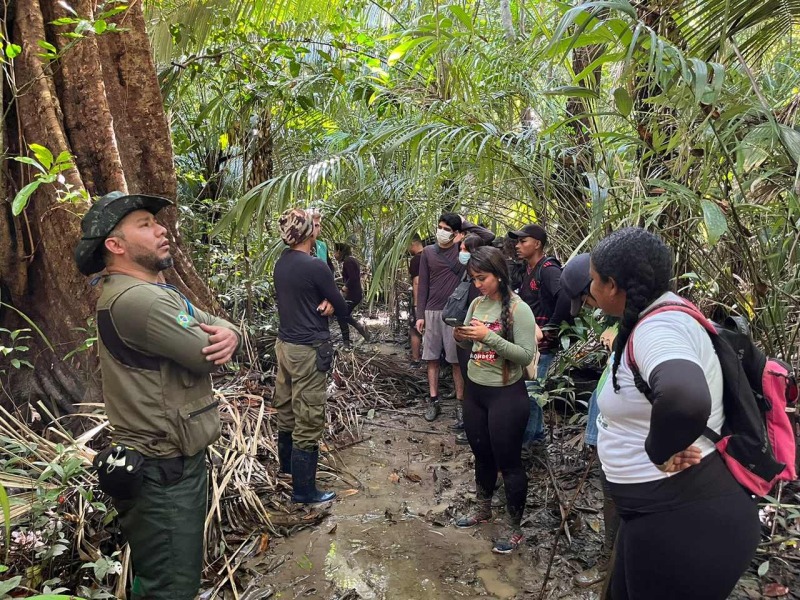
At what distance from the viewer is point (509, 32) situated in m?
4.95

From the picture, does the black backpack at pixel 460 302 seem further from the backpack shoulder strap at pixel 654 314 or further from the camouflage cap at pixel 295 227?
the backpack shoulder strap at pixel 654 314

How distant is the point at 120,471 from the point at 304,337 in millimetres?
1641

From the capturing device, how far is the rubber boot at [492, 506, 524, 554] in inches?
114

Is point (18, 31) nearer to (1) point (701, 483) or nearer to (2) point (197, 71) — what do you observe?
(2) point (197, 71)

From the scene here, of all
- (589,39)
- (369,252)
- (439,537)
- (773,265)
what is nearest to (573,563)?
(439,537)

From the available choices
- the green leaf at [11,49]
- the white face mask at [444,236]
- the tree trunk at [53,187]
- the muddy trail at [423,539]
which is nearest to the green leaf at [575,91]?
the muddy trail at [423,539]

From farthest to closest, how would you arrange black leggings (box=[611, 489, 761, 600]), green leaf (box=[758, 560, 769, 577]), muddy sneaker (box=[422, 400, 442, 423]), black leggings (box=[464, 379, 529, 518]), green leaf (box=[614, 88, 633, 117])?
muddy sneaker (box=[422, 400, 442, 423]) < black leggings (box=[464, 379, 529, 518]) < green leaf (box=[758, 560, 769, 577]) < green leaf (box=[614, 88, 633, 117]) < black leggings (box=[611, 489, 761, 600])

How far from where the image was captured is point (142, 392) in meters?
1.86

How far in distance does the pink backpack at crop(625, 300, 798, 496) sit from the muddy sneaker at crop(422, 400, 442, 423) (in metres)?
3.58

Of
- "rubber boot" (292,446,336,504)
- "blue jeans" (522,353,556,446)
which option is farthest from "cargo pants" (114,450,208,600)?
"blue jeans" (522,353,556,446)

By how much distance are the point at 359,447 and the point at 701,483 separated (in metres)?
3.22

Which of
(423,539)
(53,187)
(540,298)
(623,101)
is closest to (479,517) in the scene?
(423,539)

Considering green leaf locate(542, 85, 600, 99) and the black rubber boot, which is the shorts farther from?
green leaf locate(542, 85, 600, 99)

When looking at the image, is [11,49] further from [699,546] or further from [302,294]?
[699,546]
